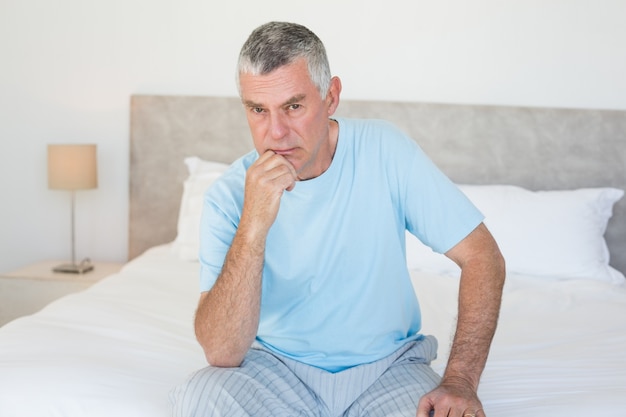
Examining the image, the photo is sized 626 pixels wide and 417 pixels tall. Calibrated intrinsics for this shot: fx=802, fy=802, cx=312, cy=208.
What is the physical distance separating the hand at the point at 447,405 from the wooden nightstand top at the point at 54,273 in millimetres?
2202

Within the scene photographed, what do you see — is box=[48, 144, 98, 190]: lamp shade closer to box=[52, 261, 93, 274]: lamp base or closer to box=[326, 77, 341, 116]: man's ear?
box=[52, 261, 93, 274]: lamp base

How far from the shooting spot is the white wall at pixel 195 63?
3334 mm

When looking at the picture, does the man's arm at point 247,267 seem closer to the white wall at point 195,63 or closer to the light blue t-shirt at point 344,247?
the light blue t-shirt at point 344,247

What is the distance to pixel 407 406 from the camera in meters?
1.50

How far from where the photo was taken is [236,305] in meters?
1.60

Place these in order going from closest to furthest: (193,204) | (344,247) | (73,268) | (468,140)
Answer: (344,247), (193,204), (468,140), (73,268)

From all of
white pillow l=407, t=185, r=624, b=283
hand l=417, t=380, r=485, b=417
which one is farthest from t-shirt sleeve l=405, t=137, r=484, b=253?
white pillow l=407, t=185, r=624, b=283

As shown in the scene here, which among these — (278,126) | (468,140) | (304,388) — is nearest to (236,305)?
(304,388)

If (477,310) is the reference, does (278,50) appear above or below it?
above

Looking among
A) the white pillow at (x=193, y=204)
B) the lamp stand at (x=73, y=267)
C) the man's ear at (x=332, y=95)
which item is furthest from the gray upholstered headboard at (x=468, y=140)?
the man's ear at (x=332, y=95)

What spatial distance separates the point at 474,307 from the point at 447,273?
142cm

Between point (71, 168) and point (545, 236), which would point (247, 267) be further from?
point (71, 168)

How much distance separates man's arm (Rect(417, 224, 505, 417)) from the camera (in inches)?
61.1

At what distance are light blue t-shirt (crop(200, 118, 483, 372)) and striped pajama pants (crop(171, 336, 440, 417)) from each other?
1.5 inches
